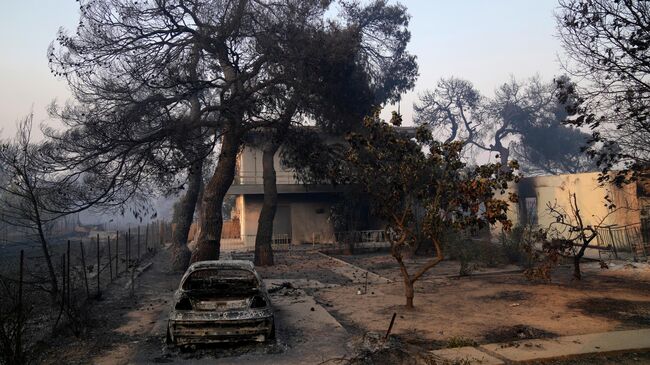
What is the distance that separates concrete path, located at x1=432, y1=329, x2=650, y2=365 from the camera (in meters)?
7.12

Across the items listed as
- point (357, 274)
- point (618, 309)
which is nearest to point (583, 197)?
point (357, 274)

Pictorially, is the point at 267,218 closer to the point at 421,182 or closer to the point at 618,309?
the point at 421,182

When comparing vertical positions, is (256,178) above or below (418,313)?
above

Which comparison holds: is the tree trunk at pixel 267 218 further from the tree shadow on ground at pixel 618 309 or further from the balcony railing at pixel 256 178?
the tree shadow on ground at pixel 618 309

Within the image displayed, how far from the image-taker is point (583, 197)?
24797 mm

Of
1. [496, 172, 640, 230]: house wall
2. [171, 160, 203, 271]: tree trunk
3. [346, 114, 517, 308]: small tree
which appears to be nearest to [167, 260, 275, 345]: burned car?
[346, 114, 517, 308]: small tree

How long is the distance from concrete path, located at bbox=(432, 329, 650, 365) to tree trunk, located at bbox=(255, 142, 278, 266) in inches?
585

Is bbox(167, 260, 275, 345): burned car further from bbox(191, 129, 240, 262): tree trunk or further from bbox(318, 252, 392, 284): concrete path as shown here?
bbox(191, 129, 240, 262): tree trunk

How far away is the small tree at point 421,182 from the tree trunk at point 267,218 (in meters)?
10.7

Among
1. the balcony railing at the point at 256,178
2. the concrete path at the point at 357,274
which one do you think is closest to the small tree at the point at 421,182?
the concrete path at the point at 357,274

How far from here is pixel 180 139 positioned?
14.2 m

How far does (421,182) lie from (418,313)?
121 inches

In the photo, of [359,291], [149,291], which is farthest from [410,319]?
[149,291]

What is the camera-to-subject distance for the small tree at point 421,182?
9969 millimetres
